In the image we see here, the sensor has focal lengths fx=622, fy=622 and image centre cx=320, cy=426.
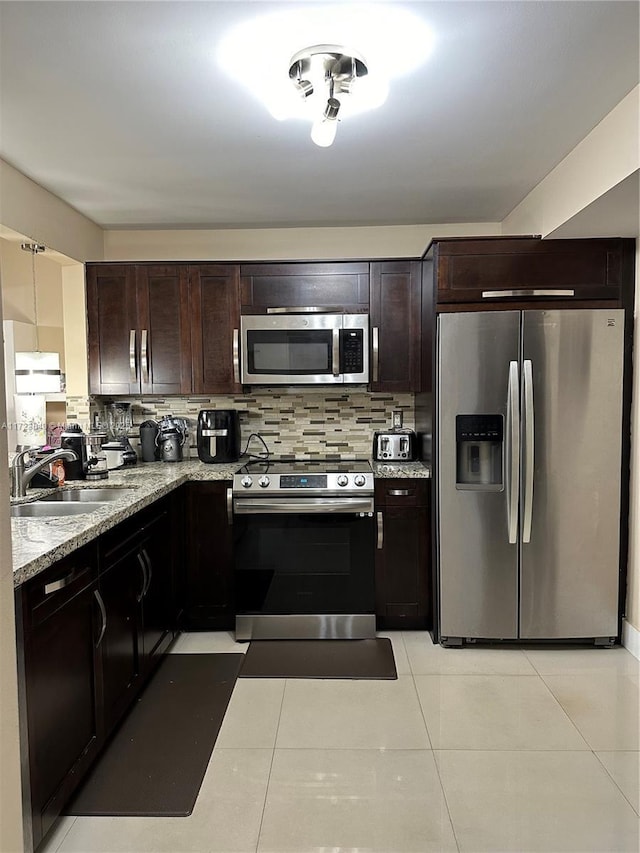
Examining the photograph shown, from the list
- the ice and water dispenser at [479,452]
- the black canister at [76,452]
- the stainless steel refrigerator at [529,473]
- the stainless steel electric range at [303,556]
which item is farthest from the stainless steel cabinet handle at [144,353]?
the ice and water dispenser at [479,452]

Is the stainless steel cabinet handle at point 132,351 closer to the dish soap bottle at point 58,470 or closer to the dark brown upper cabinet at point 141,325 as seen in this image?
the dark brown upper cabinet at point 141,325

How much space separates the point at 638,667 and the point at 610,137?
2418 millimetres

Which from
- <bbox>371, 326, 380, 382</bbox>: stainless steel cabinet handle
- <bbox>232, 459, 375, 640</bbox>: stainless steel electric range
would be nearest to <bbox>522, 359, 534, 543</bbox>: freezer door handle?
<bbox>232, 459, 375, 640</bbox>: stainless steel electric range

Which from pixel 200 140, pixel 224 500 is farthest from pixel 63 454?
pixel 200 140

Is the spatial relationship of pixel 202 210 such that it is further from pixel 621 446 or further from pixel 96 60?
pixel 621 446

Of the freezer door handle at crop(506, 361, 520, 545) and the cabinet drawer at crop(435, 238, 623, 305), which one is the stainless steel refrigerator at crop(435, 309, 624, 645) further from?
the cabinet drawer at crop(435, 238, 623, 305)

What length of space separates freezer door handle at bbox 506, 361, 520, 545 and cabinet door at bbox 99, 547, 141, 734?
6.03ft

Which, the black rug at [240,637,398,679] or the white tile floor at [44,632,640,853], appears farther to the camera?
the black rug at [240,637,398,679]

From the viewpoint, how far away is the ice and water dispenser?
3.21 meters

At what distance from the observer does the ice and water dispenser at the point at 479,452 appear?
10.5 ft

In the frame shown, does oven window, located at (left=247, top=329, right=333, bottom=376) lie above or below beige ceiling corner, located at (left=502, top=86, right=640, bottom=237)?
below

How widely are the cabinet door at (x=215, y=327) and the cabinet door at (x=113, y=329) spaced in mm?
378

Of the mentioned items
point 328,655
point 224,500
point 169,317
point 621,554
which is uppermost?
point 169,317

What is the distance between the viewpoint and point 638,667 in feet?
9.95
